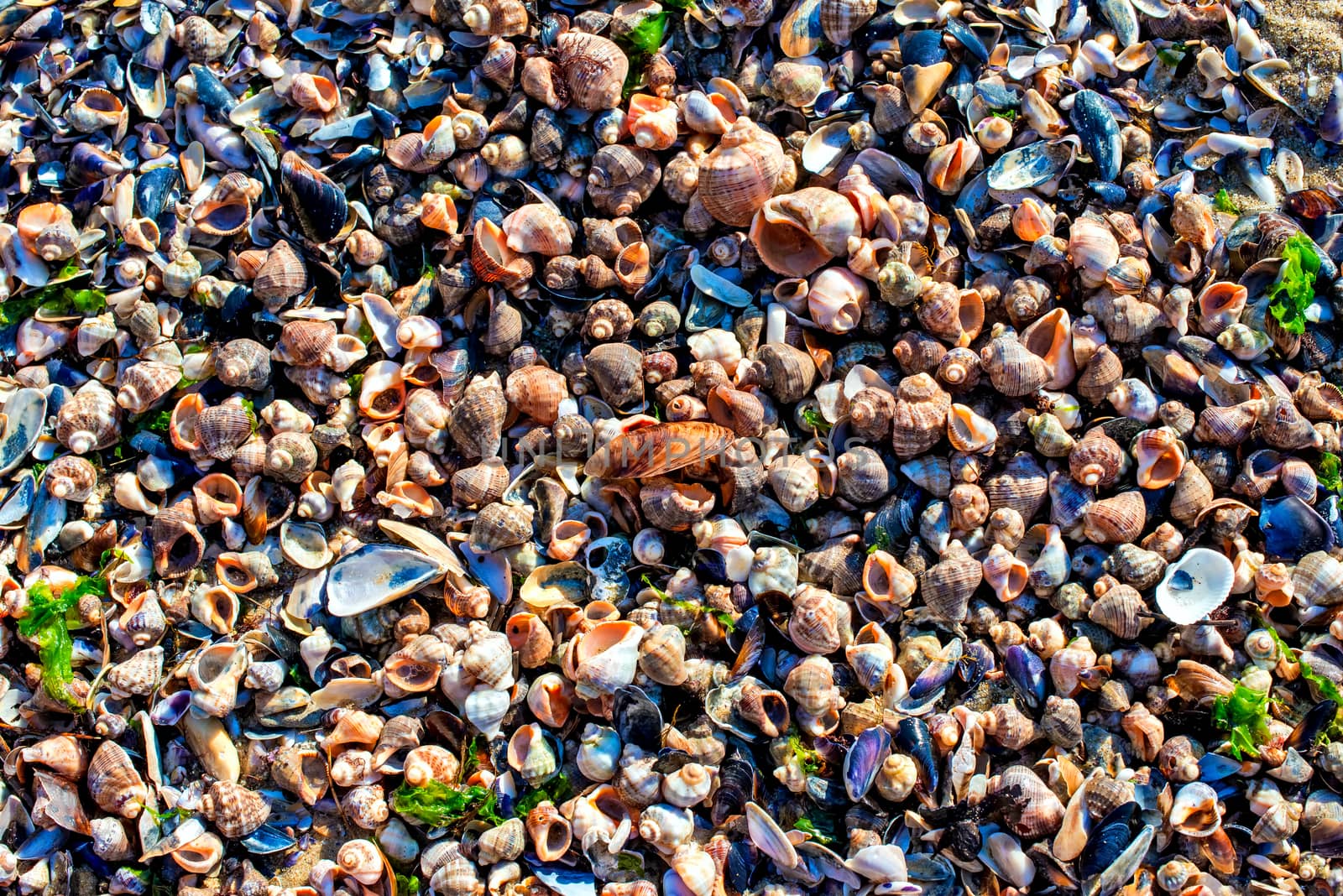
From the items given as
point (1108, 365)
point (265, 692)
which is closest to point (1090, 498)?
point (1108, 365)

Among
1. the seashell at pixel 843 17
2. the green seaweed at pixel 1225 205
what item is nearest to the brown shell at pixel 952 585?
the green seaweed at pixel 1225 205

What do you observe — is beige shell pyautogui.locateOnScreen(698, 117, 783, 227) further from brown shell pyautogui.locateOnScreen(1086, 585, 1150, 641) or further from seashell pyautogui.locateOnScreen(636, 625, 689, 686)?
brown shell pyautogui.locateOnScreen(1086, 585, 1150, 641)

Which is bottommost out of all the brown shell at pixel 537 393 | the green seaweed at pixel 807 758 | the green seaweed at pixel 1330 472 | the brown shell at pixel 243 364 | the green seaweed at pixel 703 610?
the green seaweed at pixel 807 758

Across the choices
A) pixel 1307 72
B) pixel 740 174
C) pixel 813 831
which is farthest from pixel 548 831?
pixel 1307 72

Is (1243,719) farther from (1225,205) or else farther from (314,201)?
(314,201)

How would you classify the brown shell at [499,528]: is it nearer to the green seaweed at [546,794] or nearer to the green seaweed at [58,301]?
the green seaweed at [546,794]

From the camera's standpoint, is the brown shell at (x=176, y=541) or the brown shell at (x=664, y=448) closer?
the brown shell at (x=664, y=448)

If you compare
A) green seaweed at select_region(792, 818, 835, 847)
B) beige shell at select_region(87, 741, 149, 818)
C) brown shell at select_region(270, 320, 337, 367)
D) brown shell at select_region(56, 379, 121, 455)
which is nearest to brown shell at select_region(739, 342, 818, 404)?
green seaweed at select_region(792, 818, 835, 847)

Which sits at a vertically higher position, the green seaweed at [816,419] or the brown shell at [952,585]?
the green seaweed at [816,419]
